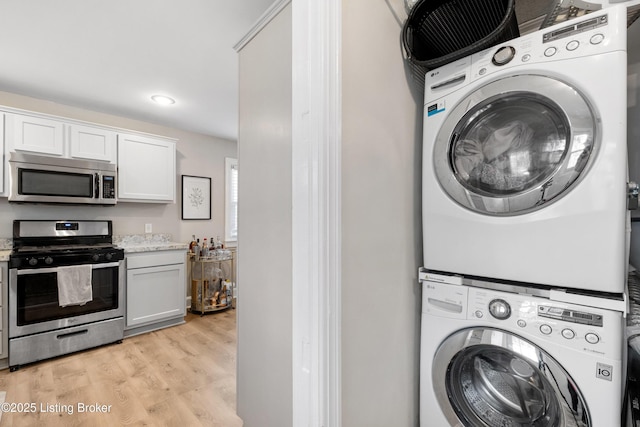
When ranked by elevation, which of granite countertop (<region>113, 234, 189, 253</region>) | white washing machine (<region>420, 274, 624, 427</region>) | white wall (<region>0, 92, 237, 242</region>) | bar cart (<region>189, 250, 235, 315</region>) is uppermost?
white wall (<region>0, 92, 237, 242</region>)

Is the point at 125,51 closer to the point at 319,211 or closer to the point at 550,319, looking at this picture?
the point at 319,211

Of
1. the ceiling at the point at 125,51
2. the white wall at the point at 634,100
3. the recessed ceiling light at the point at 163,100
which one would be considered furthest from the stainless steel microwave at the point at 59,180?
the white wall at the point at 634,100

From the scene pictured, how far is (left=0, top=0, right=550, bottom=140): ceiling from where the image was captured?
1659 mm

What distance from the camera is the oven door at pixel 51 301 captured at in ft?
7.54

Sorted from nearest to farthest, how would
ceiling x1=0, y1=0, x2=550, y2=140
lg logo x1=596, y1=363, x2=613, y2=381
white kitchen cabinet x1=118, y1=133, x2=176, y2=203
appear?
1. lg logo x1=596, y1=363, x2=613, y2=381
2. ceiling x1=0, y1=0, x2=550, y2=140
3. white kitchen cabinet x1=118, y1=133, x2=176, y2=203

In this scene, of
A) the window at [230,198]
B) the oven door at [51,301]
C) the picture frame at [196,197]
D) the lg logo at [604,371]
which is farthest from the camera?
the window at [230,198]

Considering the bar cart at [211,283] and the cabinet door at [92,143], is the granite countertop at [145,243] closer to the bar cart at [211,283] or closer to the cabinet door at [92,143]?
the bar cart at [211,283]

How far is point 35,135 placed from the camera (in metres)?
2.61

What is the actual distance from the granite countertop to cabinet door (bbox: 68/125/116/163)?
0.92 m

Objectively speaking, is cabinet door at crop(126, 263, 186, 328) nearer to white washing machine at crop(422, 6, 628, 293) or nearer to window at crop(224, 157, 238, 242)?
window at crop(224, 157, 238, 242)

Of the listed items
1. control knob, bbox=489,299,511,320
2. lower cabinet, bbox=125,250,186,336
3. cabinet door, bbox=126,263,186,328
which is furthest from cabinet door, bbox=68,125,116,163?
control knob, bbox=489,299,511,320

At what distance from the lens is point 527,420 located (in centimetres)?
101

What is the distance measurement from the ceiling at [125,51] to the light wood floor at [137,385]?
2.39 meters

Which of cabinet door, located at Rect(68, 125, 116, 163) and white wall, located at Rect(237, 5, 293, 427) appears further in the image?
cabinet door, located at Rect(68, 125, 116, 163)
